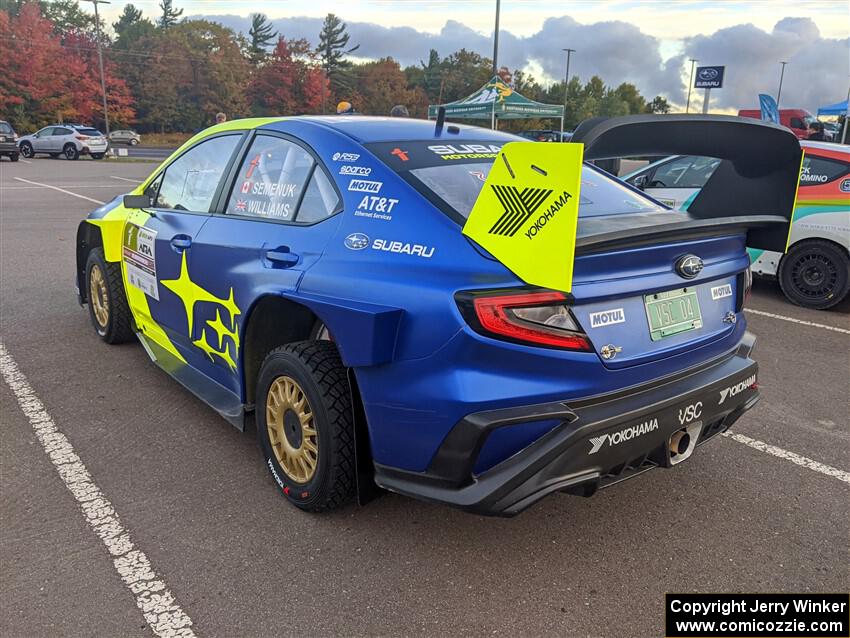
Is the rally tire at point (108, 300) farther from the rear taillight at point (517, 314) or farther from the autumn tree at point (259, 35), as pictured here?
the autumn tree at point (259, 35)

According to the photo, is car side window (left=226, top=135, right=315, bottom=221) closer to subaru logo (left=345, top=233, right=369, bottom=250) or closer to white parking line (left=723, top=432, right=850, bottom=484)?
subaru logo (left=345, top=233, right=369, bottom=250)

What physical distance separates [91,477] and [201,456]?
491 millimetres

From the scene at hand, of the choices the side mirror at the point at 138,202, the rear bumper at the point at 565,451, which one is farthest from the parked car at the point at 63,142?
the rear bumper at the point at 565,451

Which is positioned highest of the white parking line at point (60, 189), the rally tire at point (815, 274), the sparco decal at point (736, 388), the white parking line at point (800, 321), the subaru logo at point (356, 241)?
the subaru logo at point (356, 241)

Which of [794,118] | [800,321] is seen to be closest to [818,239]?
[800,321]

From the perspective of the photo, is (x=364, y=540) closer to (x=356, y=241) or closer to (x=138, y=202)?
(x=356, y=241)

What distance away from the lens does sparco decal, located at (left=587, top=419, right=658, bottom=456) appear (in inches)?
88.6

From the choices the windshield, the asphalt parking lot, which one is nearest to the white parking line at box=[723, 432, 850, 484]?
the asphalt parking lot

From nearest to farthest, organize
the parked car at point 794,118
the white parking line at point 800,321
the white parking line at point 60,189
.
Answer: the white parking line at point 800,321
the white parking line at point 60,189
the parked car at point 794,118

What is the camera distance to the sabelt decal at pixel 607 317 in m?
2.29

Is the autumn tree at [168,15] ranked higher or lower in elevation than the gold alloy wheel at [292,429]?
higher

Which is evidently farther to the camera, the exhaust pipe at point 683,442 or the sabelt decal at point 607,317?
the exhaust pipe at point 683,442

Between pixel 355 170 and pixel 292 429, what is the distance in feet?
3.61

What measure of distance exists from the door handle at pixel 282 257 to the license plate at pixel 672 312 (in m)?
1.37
